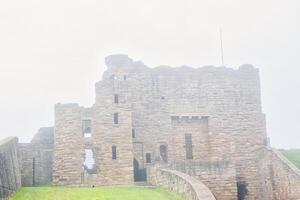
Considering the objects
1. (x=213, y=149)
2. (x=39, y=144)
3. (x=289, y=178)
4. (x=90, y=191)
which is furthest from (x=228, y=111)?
(x=90, y=191)

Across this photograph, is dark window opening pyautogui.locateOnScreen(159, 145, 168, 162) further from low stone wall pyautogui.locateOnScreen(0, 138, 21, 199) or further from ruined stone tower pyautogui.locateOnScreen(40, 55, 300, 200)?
low stone wall pyautogui.locateOnScreen(0, 138, 21, 199)

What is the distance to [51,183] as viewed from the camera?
117ft

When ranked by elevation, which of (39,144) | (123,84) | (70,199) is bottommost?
(70,199)

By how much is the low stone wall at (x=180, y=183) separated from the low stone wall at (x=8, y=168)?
21.4 feet

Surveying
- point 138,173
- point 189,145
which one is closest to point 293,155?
point 189,145

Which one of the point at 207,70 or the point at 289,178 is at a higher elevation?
the point at 207,70

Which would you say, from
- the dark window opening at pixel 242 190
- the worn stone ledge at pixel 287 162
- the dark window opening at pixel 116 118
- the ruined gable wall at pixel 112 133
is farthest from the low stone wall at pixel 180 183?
the dark window opening at pixel 242 190

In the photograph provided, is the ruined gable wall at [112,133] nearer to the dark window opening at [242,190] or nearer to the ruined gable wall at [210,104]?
the ruined gable wall at [210,104]

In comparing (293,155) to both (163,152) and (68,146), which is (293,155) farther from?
(68,146)

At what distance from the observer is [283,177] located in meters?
32.9

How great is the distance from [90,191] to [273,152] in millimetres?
12804

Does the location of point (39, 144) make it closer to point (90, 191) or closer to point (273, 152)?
point (90, 191)

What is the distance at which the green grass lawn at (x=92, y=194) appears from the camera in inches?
957

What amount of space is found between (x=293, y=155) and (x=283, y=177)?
451 cm
